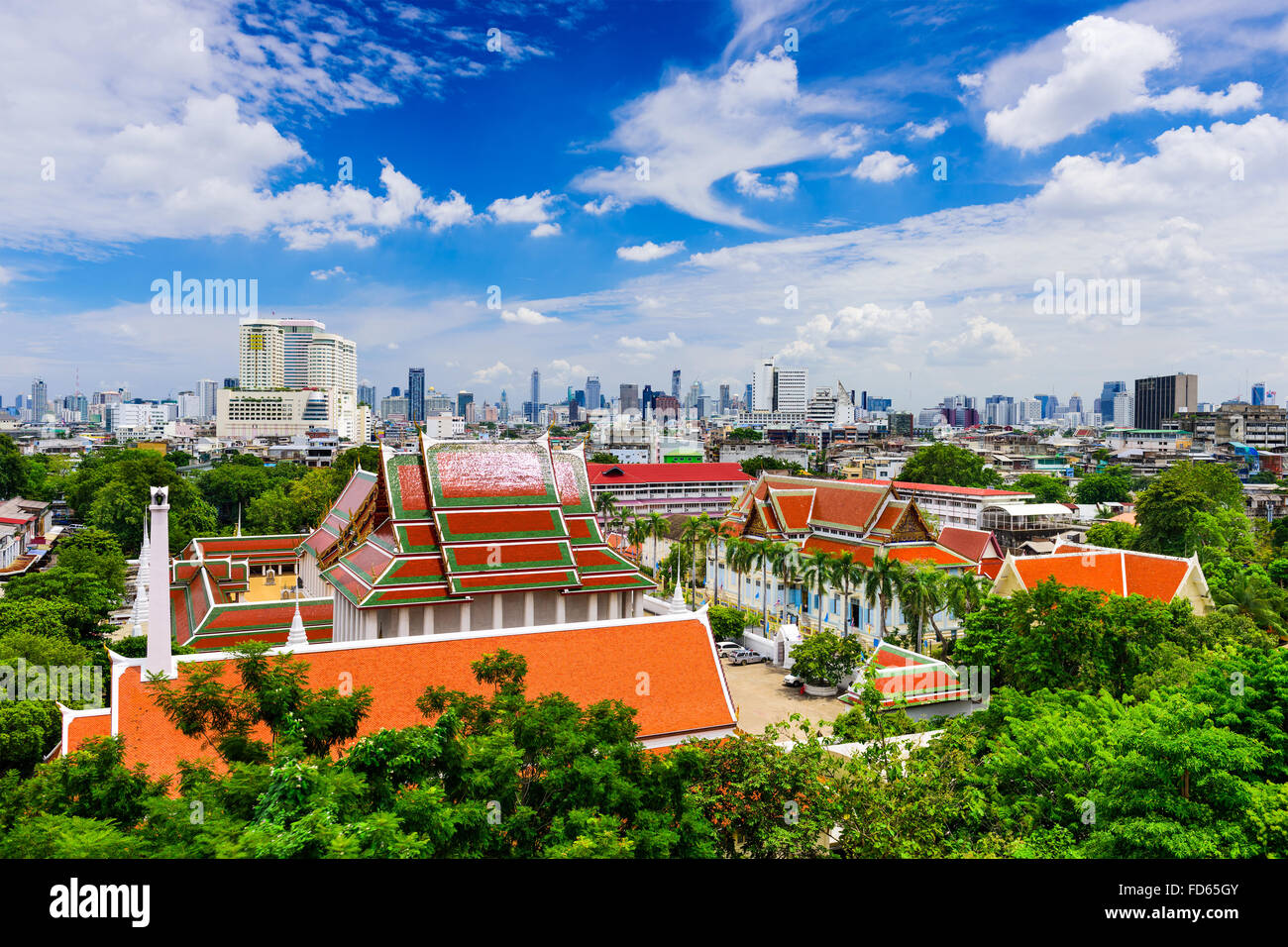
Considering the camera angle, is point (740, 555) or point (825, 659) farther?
point (740, 555)

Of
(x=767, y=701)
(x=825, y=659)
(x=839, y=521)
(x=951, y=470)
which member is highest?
(x=951, y=470)

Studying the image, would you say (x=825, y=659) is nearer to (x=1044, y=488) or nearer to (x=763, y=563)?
(x=763, y=563)

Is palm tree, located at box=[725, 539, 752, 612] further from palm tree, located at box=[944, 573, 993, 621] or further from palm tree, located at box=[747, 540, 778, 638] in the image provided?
palm tree, located at box=[944, 573, 993, 621]

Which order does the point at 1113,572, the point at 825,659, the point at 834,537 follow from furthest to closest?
1. the point at 834,537
2. the point at 1113,572
3. the point at 825,659

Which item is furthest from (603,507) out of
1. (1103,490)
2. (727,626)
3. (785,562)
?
(1103,490)

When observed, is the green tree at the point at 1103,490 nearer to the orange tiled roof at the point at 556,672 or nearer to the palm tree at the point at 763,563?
the palm tree at the point at 763,563

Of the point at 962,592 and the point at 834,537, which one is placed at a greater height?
the point at 834,537
